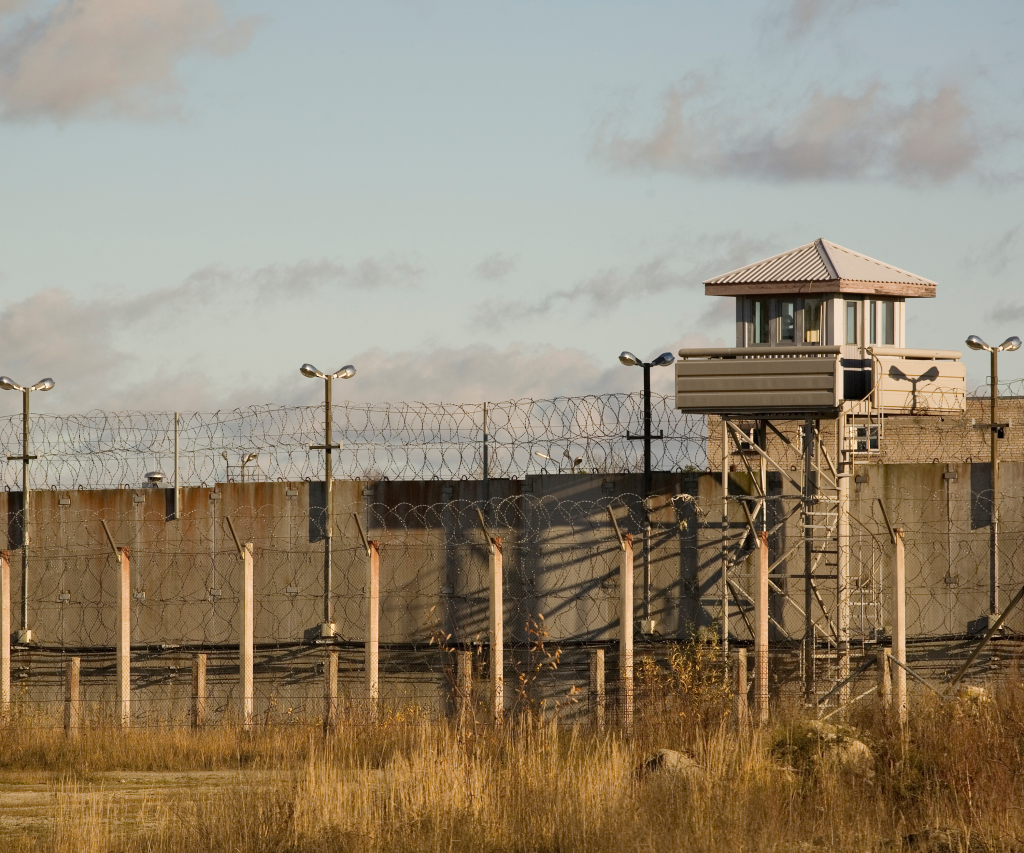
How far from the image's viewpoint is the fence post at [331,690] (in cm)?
1487

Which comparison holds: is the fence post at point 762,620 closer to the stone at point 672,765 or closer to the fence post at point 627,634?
the fence post at point 627,634

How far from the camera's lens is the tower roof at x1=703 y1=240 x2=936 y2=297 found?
21562mm

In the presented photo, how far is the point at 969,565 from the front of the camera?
19.0 meters

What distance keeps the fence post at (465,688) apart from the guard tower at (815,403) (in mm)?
3475

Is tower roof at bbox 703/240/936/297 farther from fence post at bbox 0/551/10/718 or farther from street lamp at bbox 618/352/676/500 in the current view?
fence post at bbox 0/551/10/718

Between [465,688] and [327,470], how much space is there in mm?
5913

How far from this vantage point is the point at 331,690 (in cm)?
1772

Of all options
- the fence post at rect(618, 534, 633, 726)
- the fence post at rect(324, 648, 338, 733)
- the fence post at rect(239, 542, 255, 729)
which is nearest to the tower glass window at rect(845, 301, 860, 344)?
the fence post at rect(618, 534, 633, 726)

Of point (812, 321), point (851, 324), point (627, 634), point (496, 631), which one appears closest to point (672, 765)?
point (496, 631)

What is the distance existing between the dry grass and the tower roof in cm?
968

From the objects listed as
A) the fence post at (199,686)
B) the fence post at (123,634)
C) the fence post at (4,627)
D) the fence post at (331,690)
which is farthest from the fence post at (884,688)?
the fence post at (4,627)

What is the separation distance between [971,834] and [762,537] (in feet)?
23.4

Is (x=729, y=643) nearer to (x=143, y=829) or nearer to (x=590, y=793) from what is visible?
(x=590, y=793)

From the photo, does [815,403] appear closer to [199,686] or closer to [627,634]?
[627,634]
